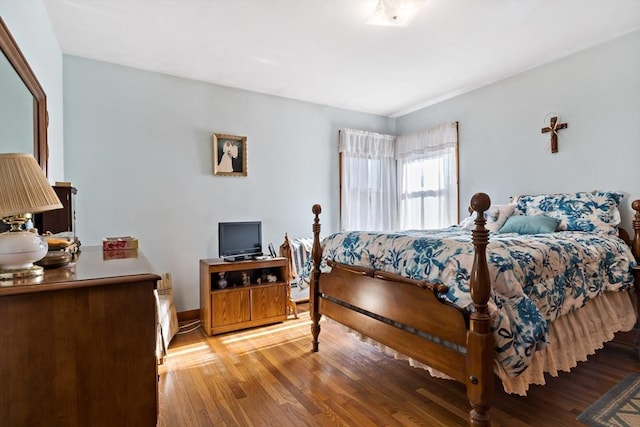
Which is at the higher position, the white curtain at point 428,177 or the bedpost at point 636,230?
the white curtain at point 428,177

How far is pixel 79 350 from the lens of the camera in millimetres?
956

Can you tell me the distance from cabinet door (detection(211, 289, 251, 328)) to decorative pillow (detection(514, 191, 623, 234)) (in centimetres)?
277

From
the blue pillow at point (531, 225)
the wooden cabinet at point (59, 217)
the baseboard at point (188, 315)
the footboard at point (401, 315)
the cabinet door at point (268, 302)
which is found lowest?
the baseboard at point (188, 315)

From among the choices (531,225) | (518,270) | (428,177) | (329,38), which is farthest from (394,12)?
(428,177)

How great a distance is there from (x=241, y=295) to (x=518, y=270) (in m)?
2.36

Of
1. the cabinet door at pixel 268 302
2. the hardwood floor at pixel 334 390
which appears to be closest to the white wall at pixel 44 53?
the hardwood floor at pixel 334 390

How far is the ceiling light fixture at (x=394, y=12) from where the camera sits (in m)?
2.09

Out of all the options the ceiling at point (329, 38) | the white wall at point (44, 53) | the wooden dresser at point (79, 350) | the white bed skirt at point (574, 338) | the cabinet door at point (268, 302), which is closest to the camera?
the wooden dresser at point (79, 350)

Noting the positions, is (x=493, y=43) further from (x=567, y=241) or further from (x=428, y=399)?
(x=428, y=399)

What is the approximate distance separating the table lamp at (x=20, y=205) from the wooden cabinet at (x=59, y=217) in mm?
727

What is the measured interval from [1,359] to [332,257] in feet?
6.23

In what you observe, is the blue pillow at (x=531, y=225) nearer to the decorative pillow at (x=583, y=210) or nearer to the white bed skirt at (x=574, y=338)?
the decorative pillow at (x=583, y=210)

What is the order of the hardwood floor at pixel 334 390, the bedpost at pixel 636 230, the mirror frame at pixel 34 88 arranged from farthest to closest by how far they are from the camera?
1. the bedpost at pixel 636 230
2. the hardwood floor at pixel 334 390
3. the mirror frame at pixel 34 88

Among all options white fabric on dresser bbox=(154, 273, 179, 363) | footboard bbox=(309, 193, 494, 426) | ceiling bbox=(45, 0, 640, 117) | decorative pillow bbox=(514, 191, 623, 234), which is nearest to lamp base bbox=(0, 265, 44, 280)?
white fabric on dresser bbox=(154, 273, 179, 363)
